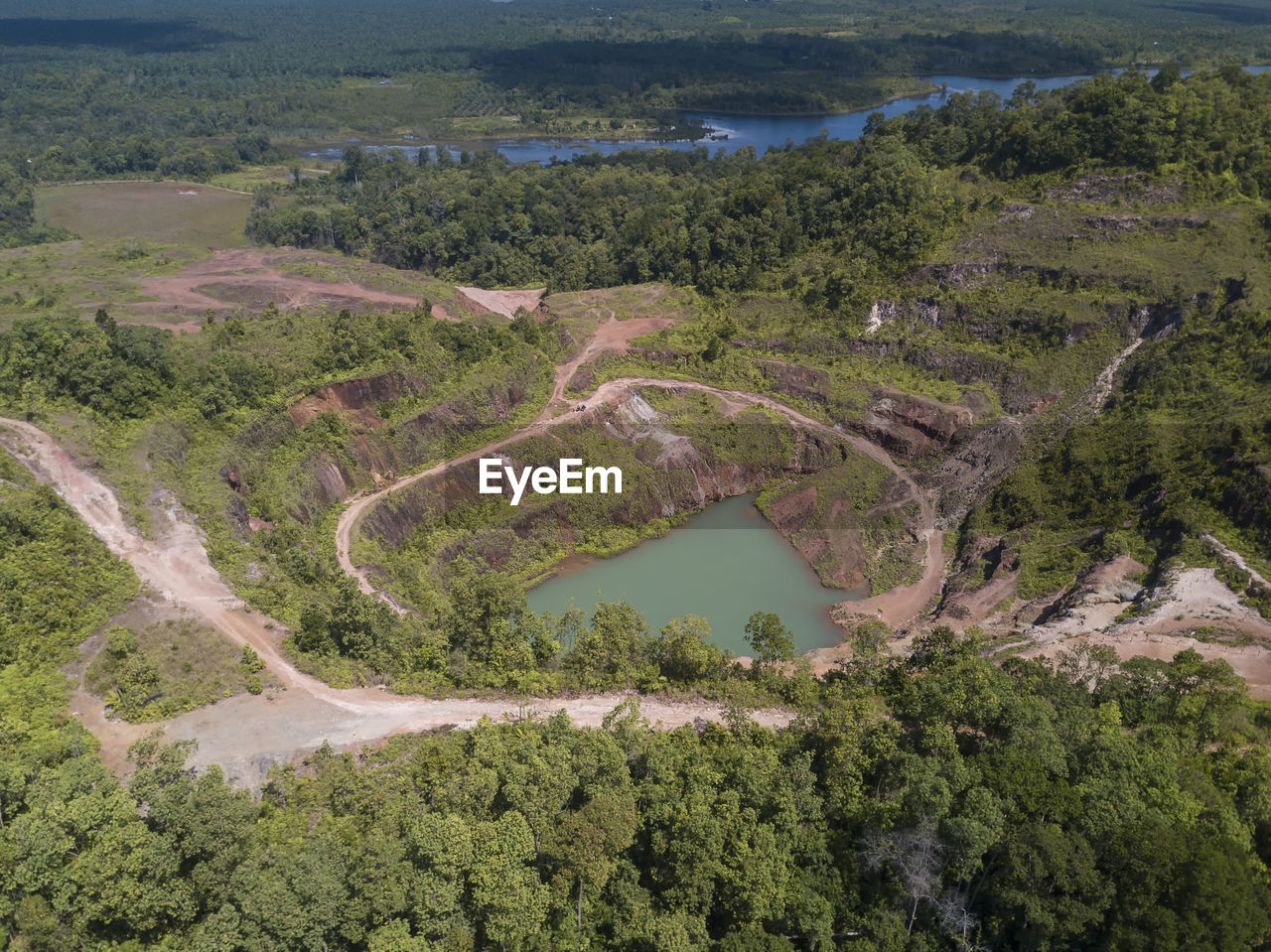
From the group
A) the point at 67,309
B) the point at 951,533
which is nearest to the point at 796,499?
the point at 951,533

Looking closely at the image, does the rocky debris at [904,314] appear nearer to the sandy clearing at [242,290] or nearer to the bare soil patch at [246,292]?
the sandy clearing at [242,290]

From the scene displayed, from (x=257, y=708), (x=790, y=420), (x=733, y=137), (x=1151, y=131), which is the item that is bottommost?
(x=790, y=420)

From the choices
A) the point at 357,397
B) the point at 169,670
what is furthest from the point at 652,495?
the point at 169,670

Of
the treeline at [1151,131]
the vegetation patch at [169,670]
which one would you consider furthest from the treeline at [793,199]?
the vegetation patch at [169,670]

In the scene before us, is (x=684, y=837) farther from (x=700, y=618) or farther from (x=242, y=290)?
(x=242, y=290)

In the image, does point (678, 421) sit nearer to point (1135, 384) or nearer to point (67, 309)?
point (1135, 384)
